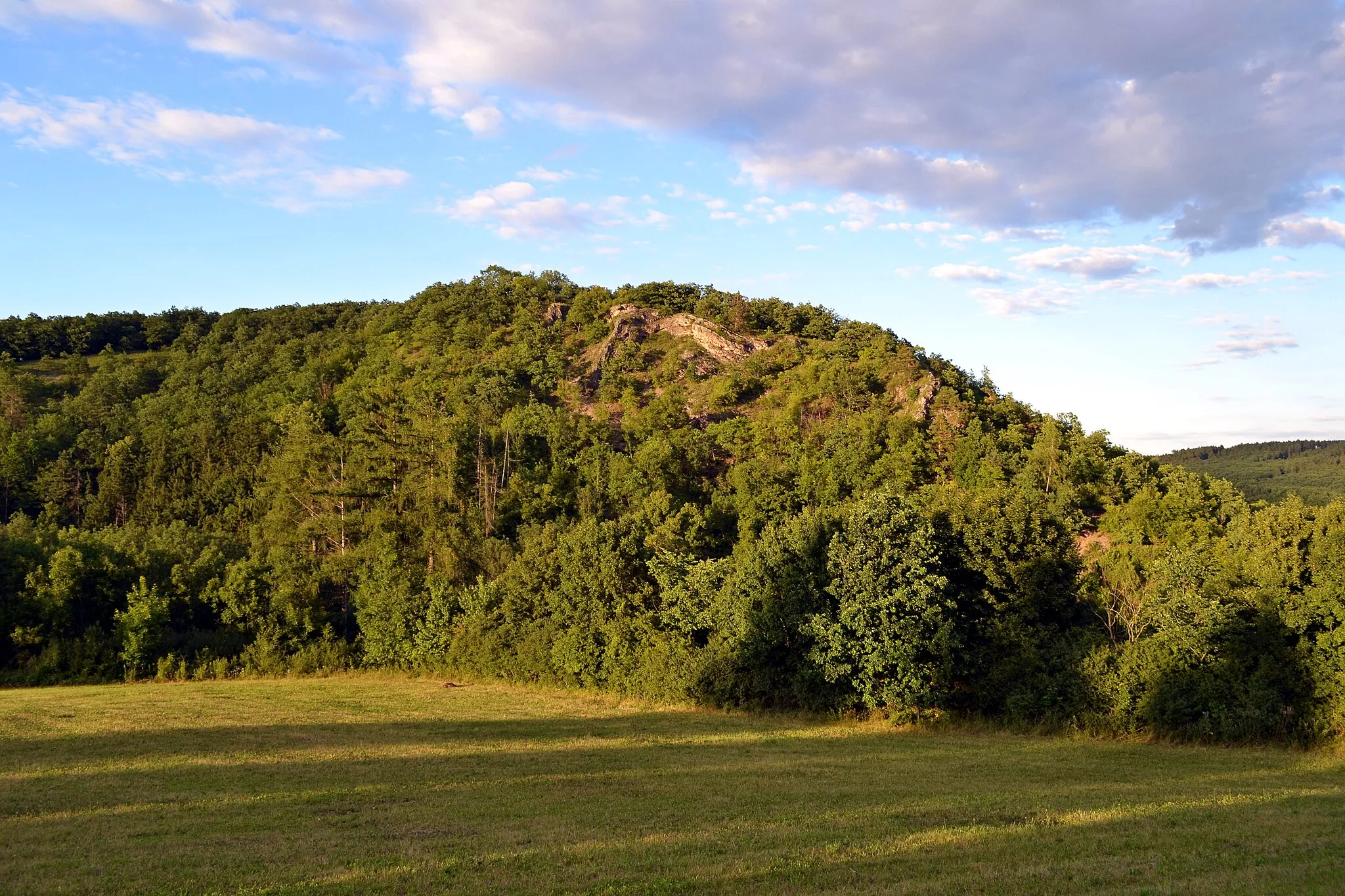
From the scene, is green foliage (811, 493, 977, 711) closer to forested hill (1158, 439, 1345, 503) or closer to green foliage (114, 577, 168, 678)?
green foliage (114, 577, 168, 678)

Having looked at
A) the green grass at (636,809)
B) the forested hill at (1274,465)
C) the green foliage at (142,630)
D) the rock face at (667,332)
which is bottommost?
the green foliage at (142,630)

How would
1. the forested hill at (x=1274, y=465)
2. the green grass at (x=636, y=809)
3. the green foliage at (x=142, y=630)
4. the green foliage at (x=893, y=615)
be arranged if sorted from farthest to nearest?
1. the forested hill at (x=1274, y=465)
2. the green foliage at (x=142, y=630)
3. the green foliage at (x=893, y=615)
4. the green grass at (x=636, y=809)

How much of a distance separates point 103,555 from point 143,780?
37191 mm

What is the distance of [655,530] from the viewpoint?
1700 inches

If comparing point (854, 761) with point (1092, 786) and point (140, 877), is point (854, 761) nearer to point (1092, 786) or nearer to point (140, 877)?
point (1092, 786)

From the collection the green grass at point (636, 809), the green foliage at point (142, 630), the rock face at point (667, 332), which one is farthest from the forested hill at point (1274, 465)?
the green foliage at point (142, 630)

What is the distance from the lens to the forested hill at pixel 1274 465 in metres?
91.7

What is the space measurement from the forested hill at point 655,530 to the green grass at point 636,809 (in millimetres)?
3504

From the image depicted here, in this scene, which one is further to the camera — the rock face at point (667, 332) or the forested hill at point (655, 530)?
the rock face at point (667, 332)

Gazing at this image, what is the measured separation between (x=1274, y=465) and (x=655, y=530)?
11996 centimetres

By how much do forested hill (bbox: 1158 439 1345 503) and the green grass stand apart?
6396cm

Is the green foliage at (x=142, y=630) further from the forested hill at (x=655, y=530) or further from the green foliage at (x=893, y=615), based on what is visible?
the green foliage at (x=893, y=615)

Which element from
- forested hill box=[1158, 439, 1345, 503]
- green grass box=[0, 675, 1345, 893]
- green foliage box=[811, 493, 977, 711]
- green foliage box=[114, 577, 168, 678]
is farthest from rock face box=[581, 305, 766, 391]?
green grass box=[0, 675, 1345, 893]

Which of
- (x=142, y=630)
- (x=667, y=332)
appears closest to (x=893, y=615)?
(x=142, y=630)
